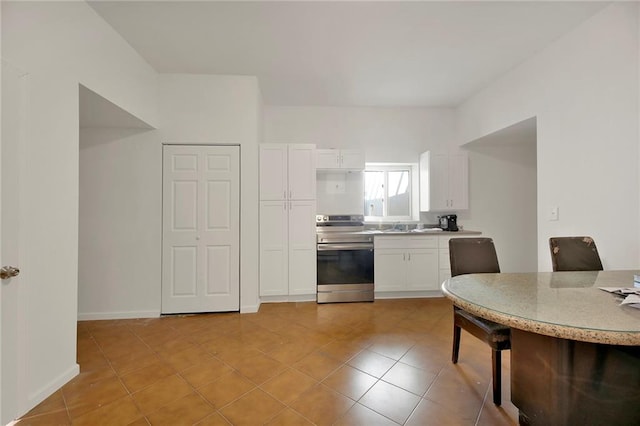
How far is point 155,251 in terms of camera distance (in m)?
2.94

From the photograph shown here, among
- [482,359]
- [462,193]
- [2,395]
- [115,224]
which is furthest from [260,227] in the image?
[462,193]

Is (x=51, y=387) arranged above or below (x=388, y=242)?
below

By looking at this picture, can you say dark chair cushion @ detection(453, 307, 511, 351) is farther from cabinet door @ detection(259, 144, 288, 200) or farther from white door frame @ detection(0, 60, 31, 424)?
white door frame @ detection(0, 60, 31, 424)

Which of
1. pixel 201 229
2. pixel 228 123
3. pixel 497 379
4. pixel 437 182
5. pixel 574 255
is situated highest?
pixel 228 123

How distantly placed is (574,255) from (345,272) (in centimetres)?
225

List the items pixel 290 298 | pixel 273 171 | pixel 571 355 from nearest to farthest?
pixel 571 355
pixel 273 171
pixel 290 298

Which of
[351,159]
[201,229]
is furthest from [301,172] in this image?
[201,229]

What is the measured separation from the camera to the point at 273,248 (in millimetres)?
3293

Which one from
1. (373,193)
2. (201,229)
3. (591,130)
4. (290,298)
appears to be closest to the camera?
(591,130)

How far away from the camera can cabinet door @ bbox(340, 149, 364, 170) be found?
3.64 metres

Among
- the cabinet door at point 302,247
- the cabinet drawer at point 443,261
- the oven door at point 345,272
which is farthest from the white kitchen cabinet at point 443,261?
the cabinet door at point 302,247

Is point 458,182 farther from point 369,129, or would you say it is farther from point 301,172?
point 301,172

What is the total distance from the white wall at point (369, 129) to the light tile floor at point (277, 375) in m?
2.58

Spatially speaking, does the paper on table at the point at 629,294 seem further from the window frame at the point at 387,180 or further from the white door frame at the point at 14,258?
the white door frame at the point at 14,258
